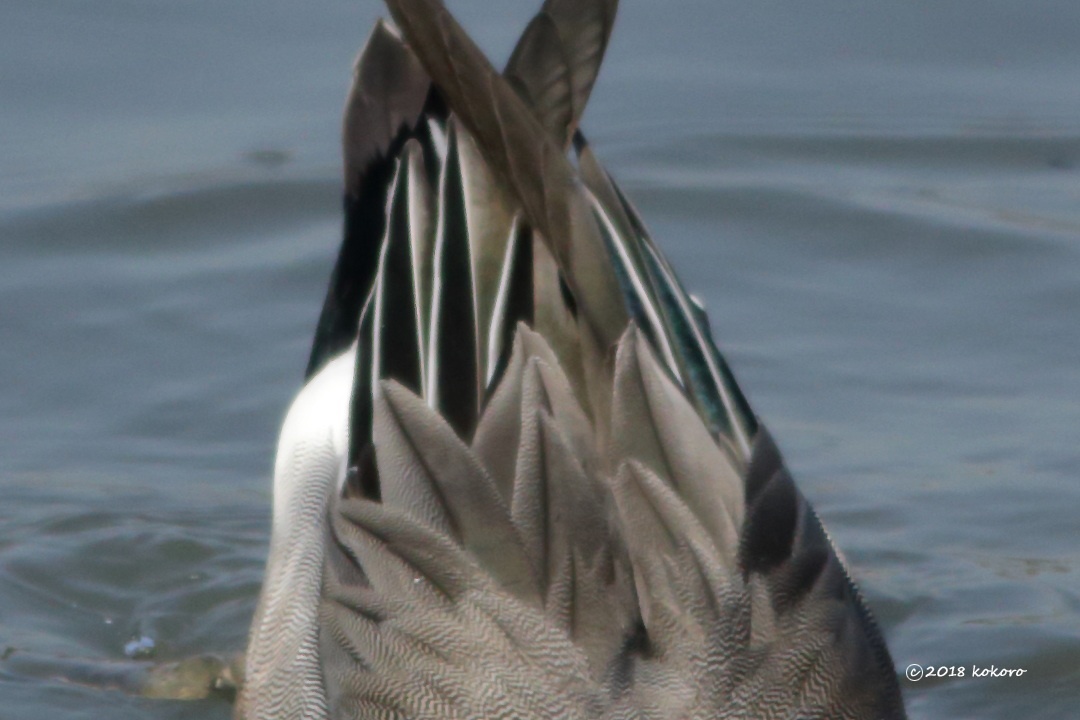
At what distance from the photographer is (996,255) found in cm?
609

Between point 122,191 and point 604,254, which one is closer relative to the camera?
point 604,254

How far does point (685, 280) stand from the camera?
19.6 feet

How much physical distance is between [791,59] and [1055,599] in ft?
10.1

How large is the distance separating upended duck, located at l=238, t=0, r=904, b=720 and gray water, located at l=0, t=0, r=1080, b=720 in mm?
1055

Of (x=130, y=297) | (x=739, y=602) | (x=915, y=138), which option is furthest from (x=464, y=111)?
(x=915, y=138)

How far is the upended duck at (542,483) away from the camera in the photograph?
3.03 metres

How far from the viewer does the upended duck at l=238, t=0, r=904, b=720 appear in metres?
3.03

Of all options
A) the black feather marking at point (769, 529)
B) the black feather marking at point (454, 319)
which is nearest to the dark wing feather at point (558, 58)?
the black feather marking at point (454, 319)

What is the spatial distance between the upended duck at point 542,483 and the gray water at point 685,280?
106 centimetres

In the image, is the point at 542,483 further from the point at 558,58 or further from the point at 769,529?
the point at 558,58

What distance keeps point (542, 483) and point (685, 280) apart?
2.97m

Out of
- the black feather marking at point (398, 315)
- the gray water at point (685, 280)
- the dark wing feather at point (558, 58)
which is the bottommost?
the gray water at point (685, 280)

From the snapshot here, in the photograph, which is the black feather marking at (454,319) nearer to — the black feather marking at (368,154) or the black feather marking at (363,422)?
the black feather marking at (363,422)

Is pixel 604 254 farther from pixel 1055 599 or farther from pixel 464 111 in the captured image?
pixel 1055 599
